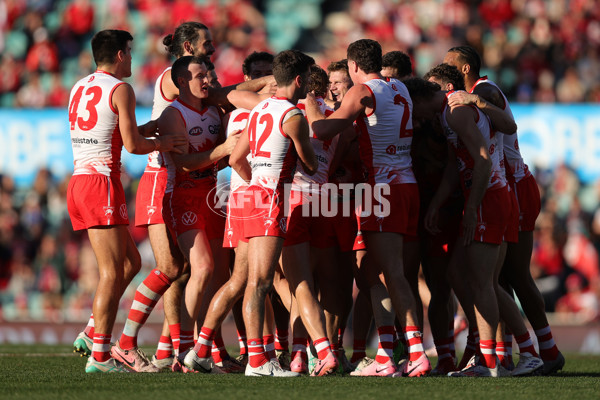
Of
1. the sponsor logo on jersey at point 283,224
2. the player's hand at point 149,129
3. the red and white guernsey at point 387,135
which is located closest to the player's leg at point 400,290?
the red and white guernsey at point 387,135

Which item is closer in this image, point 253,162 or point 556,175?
point 253,162

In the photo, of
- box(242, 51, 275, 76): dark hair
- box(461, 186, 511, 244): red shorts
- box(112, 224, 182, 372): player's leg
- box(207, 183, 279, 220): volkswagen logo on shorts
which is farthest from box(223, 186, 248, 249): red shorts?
Result: box(461, 186, 511, 244): red shorts

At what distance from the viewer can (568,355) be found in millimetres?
12188

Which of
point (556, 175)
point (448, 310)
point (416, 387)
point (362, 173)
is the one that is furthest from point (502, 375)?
point (556, 175)

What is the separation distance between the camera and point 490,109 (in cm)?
794

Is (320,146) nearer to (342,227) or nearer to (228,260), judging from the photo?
(342,227)

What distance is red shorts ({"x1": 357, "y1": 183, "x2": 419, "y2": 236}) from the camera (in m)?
7.72

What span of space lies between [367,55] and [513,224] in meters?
2.01

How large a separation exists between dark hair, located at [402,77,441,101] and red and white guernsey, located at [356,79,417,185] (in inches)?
15.3

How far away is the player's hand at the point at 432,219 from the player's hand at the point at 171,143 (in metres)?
2.30

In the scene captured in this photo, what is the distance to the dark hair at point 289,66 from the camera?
7457 millimetres

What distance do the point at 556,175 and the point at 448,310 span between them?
856 cm

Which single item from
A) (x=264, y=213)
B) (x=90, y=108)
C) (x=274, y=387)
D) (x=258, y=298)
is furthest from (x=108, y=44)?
(x=274, y=387)

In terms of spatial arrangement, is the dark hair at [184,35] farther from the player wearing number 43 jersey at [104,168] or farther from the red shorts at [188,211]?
the red shorts at [188,211]
